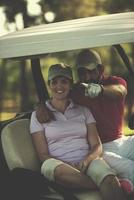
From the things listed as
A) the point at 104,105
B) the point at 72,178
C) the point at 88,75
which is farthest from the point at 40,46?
the point at 104,105

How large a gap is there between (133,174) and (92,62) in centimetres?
90

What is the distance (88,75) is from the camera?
181 inches

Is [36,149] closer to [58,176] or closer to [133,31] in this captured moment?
[58,176]

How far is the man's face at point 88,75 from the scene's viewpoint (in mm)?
4591

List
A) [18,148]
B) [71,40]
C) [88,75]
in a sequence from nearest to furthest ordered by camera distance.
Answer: [71,40], [18,148], [88,75]

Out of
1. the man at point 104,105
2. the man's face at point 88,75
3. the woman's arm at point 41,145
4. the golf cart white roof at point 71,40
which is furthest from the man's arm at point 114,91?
the golf cart white roof at point 71,40

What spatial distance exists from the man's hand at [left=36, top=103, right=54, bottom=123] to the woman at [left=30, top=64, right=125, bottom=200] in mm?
35

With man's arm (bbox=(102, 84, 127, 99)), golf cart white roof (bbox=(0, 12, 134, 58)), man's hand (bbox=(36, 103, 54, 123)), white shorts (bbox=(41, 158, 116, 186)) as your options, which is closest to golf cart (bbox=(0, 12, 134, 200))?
golf cart white roof (bbox=(0, 12, 134, 58))

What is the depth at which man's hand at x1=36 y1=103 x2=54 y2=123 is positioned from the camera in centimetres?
439

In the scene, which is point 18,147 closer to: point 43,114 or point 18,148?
point 18,148

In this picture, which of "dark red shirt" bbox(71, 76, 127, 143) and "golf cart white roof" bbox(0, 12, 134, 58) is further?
"dark red shirt" bbox(71, 76, 127, 143)

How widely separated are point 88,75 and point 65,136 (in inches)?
19.7

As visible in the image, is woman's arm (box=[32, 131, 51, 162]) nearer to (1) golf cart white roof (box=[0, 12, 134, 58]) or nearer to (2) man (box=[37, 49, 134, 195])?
(2) man (box=[37, 49, 134, 195])

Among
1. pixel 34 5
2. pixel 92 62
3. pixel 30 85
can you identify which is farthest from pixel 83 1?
pixel 92 62
